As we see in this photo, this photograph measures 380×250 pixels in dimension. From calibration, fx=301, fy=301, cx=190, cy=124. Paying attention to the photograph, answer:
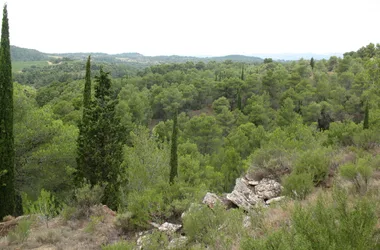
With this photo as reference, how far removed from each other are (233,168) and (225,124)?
14562 millimetres

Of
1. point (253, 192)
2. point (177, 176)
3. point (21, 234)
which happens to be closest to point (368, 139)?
point (253, 192)

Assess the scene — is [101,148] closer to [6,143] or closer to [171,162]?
[6,143]

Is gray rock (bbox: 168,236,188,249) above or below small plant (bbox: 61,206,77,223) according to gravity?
above

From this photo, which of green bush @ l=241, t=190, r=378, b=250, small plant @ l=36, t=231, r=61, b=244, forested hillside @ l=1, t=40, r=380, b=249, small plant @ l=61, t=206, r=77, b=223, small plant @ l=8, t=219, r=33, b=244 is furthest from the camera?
small plant @ l=61, t=206, r=77, b=223

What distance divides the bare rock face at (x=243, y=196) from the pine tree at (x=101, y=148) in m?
6.06

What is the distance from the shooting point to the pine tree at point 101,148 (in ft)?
44.6

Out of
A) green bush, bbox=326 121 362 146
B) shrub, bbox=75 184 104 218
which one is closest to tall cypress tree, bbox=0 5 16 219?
shrub, bbox=75 184 104 218

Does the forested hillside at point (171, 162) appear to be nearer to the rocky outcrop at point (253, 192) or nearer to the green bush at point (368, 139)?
the green bush at point (368, 139)

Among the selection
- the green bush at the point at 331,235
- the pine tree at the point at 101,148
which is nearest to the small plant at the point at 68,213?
the pine tree at the point at 101,148

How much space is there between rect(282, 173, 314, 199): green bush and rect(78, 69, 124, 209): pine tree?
7.97 m

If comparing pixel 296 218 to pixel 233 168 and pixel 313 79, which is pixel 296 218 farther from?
pixel 313 79

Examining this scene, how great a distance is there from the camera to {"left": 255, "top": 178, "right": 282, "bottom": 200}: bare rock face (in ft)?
32.1

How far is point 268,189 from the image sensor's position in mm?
10047

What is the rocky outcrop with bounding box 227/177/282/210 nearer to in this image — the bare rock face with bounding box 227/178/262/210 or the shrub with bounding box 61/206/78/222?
the bare rock face with bounding box 227/178/262/210
